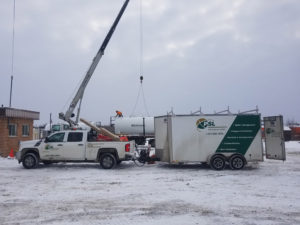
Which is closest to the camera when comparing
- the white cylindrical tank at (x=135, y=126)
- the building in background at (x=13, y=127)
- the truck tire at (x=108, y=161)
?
the truck tire at (x=108, y=161)

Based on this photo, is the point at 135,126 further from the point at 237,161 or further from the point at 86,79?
the point at 237,161

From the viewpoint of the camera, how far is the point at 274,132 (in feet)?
41.3

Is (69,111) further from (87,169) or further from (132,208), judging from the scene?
(132,208)

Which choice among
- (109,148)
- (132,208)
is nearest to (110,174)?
(109,148)

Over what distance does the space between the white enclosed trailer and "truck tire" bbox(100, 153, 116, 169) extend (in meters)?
2.85

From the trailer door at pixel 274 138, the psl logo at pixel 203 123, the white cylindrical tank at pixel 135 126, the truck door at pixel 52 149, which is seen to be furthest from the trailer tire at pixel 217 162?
the white cylindrical tank at pixel 135 126

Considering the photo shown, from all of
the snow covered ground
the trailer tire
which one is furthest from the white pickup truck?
the trailer tire

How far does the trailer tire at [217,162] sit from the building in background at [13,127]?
14.6 metres

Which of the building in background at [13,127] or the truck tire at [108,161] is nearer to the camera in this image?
the truck tire at [108,161]

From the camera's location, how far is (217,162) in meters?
12.3

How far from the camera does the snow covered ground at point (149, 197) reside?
5781 millimetres

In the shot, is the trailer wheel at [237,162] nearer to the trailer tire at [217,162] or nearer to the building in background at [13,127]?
the trailer tire at [217,162]

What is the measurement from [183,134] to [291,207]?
21.5ft

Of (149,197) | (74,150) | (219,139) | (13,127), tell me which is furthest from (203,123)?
(13,127)
